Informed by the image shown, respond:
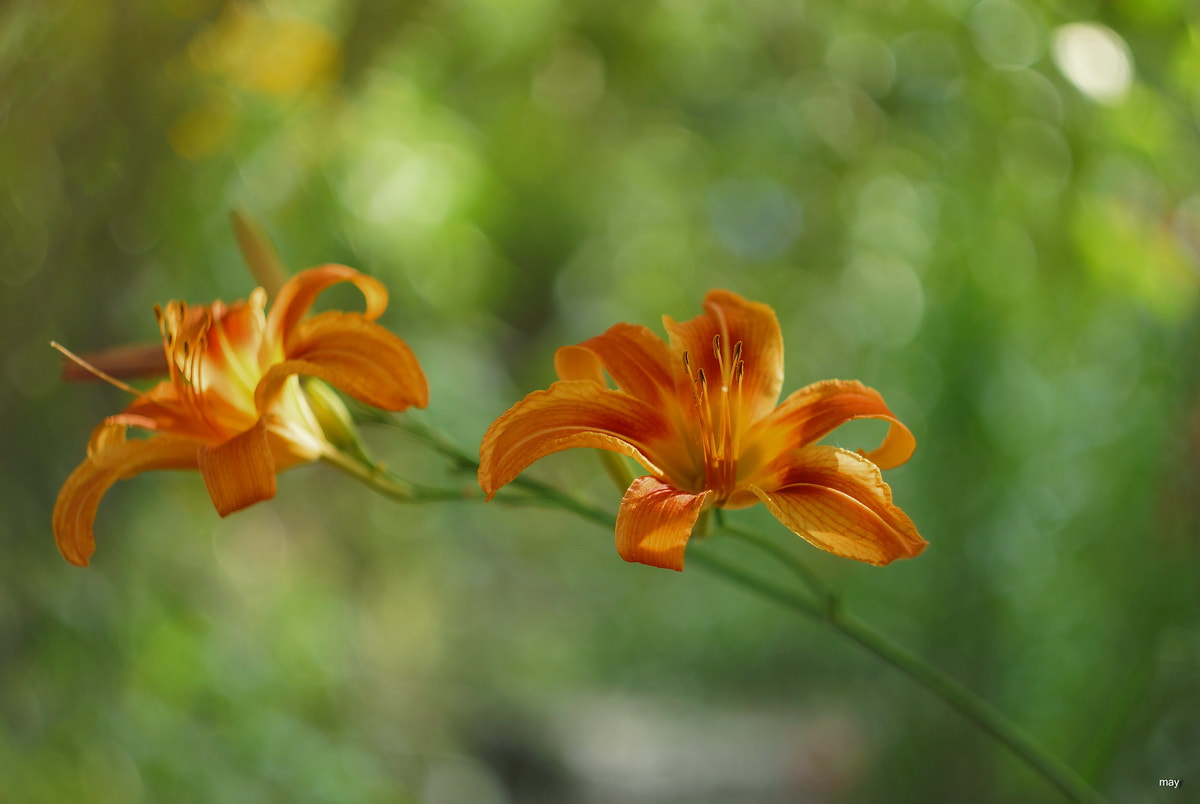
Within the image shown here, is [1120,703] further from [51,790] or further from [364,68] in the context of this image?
[364,68]

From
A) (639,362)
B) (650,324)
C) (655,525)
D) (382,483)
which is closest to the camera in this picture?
(655,525)

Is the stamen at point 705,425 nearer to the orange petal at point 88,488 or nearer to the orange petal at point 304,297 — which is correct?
the orange petal at point 304,297

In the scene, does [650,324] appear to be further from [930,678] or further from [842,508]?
[842,508]

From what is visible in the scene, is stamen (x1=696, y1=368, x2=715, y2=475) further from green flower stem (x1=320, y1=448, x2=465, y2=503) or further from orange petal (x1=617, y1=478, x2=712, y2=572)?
green flower stem (x1=320, y1=448, x2=465, y2=503)

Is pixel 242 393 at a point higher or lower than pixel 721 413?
lower

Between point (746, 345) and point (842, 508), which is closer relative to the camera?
point (842, 508)

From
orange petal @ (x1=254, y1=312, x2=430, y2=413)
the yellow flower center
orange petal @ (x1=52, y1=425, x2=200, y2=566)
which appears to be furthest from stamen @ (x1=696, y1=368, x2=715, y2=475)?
orange petal @ (x1=52, y1=425, x2=200, y2=566)

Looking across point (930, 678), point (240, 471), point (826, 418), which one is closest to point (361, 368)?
point (240, 471)
